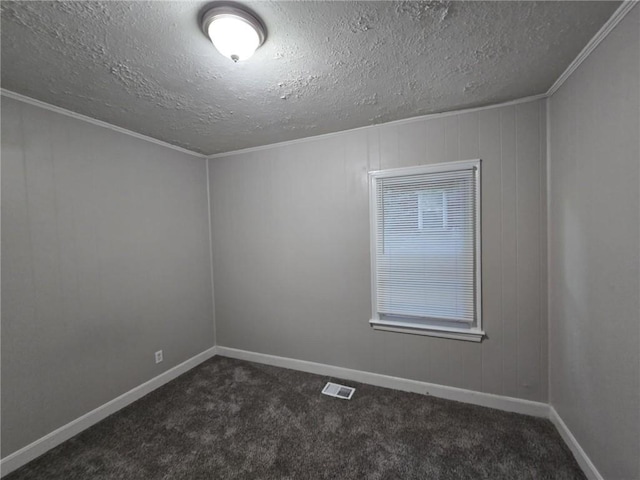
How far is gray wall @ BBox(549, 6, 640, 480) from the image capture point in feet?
3.89

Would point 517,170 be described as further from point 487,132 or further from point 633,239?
point 633,239

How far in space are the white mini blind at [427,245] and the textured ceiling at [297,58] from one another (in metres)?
0.61

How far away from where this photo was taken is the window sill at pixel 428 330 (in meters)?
2.18

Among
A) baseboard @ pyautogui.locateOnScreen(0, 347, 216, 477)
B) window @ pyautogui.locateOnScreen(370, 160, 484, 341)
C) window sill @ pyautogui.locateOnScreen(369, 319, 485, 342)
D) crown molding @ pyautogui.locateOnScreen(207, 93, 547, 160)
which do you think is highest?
crown molding @ pyautogui.locateOnScreen(207, 93, 547, 160)

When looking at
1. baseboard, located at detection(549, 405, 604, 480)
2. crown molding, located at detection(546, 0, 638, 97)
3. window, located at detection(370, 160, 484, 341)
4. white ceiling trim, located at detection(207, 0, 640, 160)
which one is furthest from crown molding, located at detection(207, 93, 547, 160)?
baseboard, located at detection(549, 405, 604, 480)

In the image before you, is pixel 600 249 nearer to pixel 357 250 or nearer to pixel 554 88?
pixel 554 88

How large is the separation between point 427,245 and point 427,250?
4 centimetres

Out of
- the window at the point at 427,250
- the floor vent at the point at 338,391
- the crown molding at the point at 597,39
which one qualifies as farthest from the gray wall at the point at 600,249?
the floor vent at the point at 338,391

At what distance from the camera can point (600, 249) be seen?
Result: 1395 mm

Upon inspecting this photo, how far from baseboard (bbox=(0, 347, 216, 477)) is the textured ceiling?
2332 millimetres

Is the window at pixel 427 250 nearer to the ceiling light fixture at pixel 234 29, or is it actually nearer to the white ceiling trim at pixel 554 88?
the white ceiling trim at pixel 554 88

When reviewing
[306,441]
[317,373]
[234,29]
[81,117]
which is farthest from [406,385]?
[81,117]

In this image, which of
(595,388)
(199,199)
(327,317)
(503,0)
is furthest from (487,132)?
(199,199)

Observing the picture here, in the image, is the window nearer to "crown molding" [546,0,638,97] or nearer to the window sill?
the window sill
